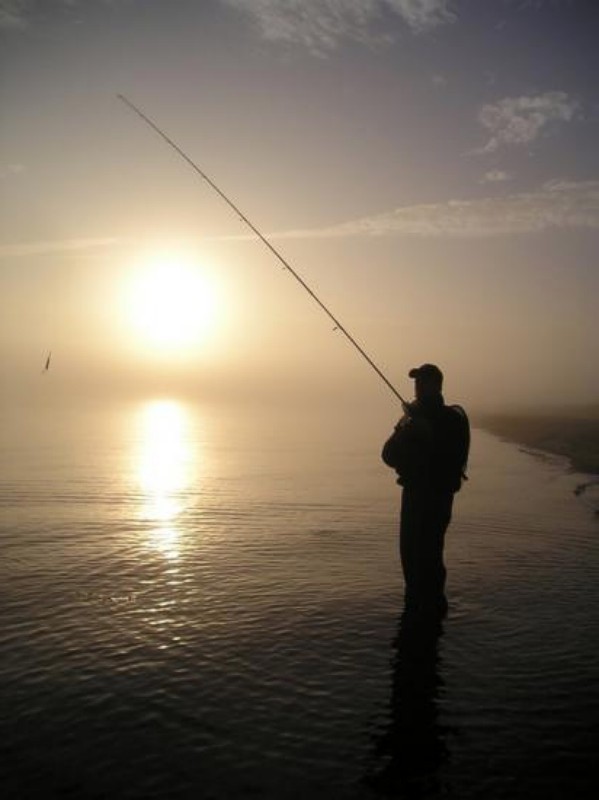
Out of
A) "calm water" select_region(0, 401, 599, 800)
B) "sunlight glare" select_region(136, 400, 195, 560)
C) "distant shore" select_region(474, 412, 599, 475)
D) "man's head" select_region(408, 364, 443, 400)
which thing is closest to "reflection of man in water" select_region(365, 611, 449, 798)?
"calm water" select_region(0, 401, 599, 800)

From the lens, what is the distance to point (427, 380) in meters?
9.55

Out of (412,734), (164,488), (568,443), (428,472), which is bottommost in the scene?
(412,734)

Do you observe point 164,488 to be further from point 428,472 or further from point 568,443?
point 568,443

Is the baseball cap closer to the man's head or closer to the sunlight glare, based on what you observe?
the man's head

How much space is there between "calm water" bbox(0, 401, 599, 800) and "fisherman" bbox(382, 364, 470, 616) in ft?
3.42

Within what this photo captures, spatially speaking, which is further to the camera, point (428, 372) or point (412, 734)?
point (428, 372)

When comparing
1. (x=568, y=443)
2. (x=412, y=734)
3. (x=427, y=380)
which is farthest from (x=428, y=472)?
(x=568, y=443)

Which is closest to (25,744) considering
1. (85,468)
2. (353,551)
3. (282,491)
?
(353,551)

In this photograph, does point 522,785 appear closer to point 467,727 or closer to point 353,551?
point 467,727

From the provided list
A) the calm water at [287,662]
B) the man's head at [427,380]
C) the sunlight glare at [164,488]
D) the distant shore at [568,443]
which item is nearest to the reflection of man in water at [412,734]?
the calm water at [287,662]

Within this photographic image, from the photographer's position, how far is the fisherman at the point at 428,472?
9.46 m

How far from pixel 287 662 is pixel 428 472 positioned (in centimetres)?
320

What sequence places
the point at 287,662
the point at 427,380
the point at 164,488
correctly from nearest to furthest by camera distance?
the point at 287,662
the point at 427,380
the point at 164,488

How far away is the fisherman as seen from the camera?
946cm
